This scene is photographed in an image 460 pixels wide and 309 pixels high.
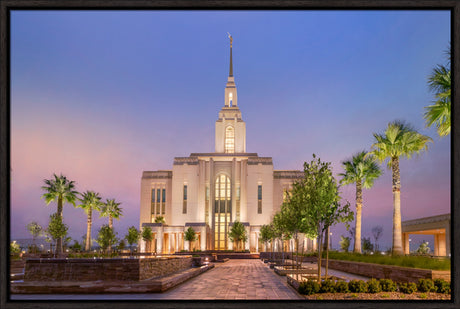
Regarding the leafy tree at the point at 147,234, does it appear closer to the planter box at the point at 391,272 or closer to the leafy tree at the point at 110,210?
the leafy tree at the point at 110,210

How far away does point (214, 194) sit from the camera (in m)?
87.9

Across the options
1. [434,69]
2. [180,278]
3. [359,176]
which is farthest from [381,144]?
[180,278]

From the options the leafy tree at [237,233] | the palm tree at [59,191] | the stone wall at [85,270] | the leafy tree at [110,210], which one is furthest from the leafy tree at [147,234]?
the stone wall at [85,270]

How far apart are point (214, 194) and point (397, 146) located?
6166 cm

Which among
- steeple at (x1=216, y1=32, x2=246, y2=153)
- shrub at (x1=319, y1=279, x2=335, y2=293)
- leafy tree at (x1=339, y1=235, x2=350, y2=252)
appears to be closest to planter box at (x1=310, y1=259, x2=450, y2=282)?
shrub at (x1=319, y1=279, x2=335, y2=293)

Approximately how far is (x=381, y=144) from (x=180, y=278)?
55.8 ft

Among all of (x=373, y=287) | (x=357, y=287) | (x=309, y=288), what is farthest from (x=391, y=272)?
(x=309, y=288)

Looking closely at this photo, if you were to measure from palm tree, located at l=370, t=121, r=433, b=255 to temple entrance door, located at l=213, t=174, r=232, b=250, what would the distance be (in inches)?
2338

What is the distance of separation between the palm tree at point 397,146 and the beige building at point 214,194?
54.8 metres

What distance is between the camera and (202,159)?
295 feet

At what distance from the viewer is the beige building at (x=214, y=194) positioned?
281ft

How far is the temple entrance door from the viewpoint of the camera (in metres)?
85.6

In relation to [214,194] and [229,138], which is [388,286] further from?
[229,138]
